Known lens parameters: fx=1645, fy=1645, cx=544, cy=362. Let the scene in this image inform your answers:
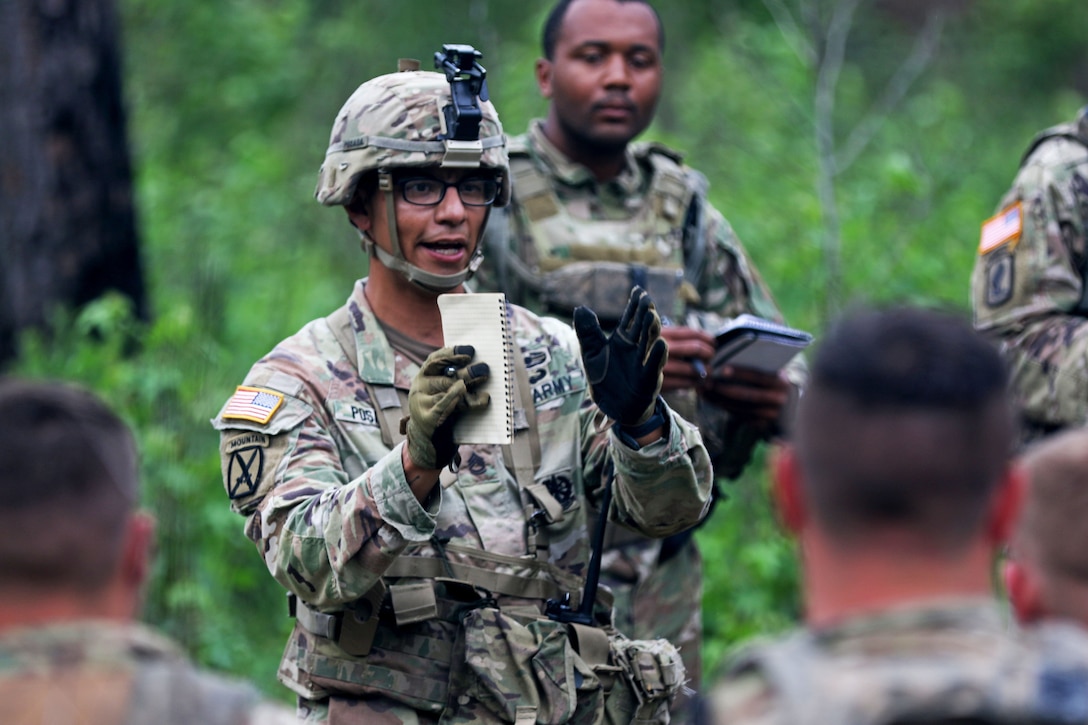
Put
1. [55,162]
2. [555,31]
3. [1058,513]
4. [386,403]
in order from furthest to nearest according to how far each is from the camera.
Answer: [55,162] < [555,31] < [386,403] < [1058,513]

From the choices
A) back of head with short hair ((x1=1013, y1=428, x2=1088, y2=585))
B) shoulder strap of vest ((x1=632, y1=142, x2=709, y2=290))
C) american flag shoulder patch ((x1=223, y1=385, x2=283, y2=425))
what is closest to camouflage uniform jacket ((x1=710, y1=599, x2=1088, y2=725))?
back of head with short hair ((x1=1013, y1=428, x2=1088, y2=585))

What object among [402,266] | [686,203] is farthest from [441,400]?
[686,203]

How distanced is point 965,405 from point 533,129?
12.1ft

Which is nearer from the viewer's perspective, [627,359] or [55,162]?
[627,359]

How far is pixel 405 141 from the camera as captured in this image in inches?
165

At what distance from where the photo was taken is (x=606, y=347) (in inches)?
149

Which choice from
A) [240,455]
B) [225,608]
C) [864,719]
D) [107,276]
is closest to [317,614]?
[240,455]

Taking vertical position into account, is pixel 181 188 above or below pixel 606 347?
above

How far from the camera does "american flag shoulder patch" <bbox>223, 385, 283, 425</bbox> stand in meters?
3.96

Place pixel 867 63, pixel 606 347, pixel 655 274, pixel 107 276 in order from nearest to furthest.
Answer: pixel 606 347
pixel 655 274
pixel 107 276
pixel 867 63

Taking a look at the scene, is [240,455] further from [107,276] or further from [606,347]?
[107,276]

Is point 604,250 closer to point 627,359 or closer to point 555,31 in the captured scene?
point 555,31

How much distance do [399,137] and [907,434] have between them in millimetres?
2069

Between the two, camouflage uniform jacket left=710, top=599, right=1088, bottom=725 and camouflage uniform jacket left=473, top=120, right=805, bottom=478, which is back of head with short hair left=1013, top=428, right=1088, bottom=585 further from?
camouflage uniform jacket left=473, top=120, right=805, bottom=478
